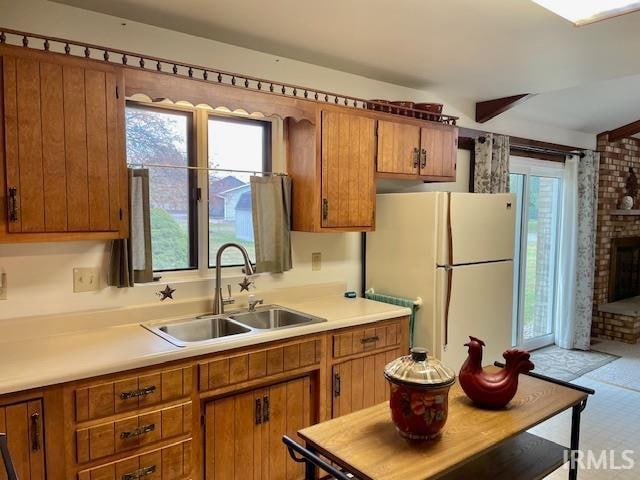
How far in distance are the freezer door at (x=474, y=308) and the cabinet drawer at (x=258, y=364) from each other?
101cm

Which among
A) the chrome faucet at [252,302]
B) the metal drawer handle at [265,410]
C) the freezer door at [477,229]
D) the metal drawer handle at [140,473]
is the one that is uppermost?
the freezer door at [477,229]

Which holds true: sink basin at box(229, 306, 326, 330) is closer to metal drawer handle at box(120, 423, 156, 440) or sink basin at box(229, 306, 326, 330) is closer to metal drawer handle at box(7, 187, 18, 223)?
metal drawer handle at box(120, 423, 156, 440)

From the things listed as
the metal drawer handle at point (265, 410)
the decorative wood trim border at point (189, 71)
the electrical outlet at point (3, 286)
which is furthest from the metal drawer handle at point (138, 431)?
the decorative wood trim border at point (189, 71)

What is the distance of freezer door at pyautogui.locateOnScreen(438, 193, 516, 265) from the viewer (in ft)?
10.1

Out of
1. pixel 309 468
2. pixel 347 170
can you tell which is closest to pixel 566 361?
pixel 347 170

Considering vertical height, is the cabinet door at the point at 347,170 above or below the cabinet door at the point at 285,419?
above

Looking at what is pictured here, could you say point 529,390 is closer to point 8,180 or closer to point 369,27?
point 369,27

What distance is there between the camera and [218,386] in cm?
215

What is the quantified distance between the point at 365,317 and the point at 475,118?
2.25 m

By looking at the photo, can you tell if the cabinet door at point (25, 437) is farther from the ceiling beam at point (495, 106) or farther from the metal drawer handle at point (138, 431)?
the ceiling beam at point (495, 106)

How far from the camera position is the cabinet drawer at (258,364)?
2133mm

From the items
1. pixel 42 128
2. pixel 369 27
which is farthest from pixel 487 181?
pixel 42 128

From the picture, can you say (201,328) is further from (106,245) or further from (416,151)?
(416,151)

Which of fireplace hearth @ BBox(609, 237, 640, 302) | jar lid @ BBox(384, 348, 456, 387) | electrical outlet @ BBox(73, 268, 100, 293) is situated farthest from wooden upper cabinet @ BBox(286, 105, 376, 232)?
fireplace hearth @ BBox(609, 237, 640, 302)
